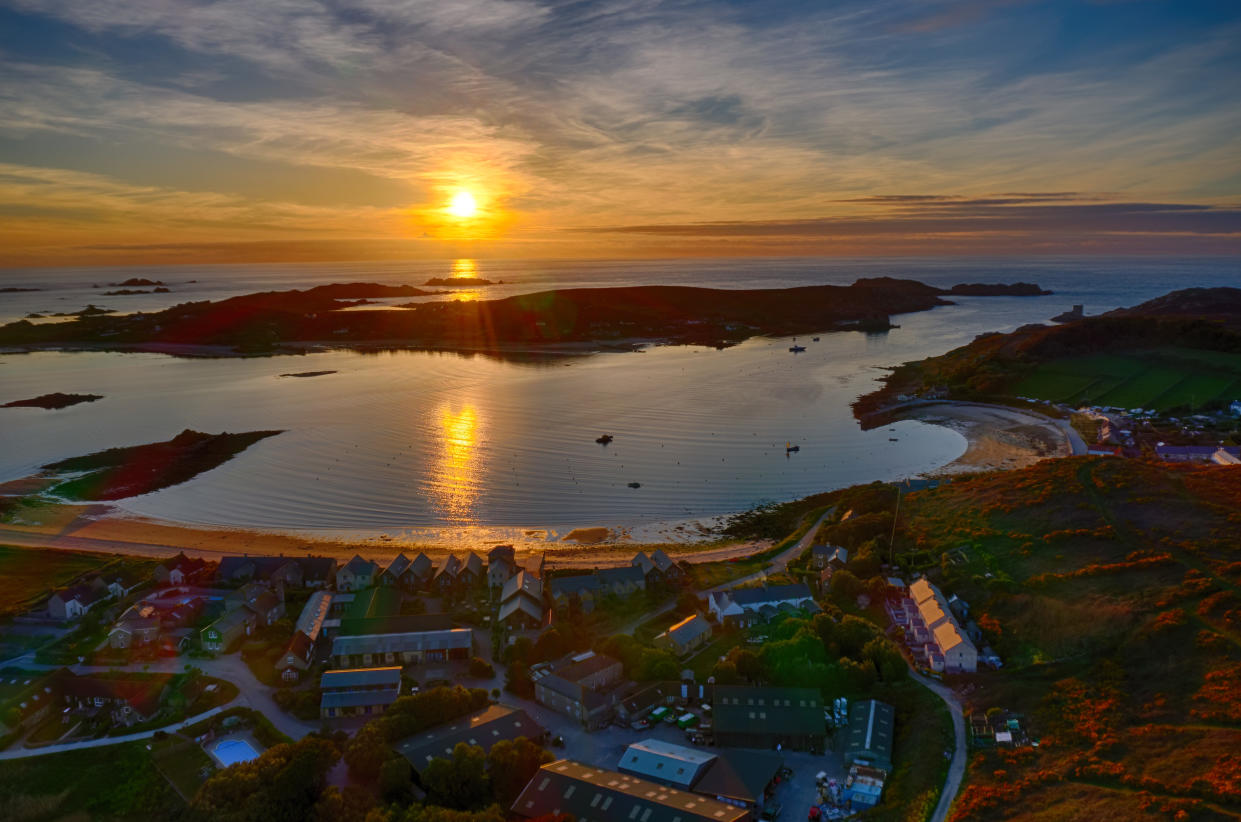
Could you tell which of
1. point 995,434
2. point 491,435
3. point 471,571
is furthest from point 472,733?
point 995,434

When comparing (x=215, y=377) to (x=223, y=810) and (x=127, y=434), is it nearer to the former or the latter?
(x=127, y=434)

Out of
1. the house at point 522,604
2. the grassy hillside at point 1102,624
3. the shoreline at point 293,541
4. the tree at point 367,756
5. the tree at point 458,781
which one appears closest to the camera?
the grassy hillside at point 1102,624

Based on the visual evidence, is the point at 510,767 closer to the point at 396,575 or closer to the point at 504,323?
the point at 396,575

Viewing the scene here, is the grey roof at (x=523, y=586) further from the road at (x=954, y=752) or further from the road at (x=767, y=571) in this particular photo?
the road at (x=954, y=752)

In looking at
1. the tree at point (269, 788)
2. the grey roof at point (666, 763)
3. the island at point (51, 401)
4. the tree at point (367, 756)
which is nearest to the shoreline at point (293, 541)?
the grey roof at point (666, 763)

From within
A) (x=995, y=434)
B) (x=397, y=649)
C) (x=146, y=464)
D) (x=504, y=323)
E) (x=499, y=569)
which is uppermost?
(x=504, y=323)

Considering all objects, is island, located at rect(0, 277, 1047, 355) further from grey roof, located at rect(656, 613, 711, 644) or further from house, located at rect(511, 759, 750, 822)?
house, located at rect(511, 759, 750, 822)
